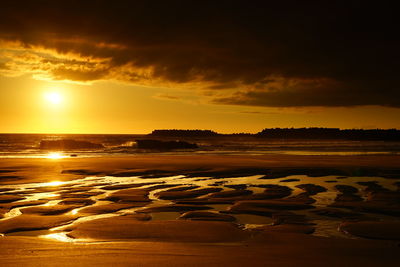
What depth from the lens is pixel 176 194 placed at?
11164 mm

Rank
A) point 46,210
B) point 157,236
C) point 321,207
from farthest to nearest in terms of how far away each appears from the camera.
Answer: point 321,207
point 46,210
point 157,236

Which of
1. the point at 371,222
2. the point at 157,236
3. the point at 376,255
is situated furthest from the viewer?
the point at 371,222

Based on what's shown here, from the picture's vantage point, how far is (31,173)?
55.4 feet

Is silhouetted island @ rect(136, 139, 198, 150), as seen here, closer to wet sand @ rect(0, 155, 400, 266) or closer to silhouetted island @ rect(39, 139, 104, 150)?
silhouetted island @ rect(39, 139, 104, 150)

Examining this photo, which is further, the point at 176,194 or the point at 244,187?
the point at 244,187

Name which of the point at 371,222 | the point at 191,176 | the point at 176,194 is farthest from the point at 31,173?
the point at 371,222

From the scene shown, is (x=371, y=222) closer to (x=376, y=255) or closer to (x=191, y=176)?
(x=376, y=255)

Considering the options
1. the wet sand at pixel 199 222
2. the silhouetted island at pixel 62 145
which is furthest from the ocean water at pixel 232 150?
the wet sand at pixel 199 222

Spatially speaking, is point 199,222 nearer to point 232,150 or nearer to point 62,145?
point 232,150

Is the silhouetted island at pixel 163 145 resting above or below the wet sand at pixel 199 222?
above

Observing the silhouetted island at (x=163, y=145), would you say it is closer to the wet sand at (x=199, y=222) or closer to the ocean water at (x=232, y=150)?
the ocean water at (x=232, y=150)

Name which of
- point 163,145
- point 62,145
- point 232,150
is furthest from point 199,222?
point 62,145

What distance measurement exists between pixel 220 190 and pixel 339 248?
21.1 ft

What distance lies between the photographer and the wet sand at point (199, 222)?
5375 mm
